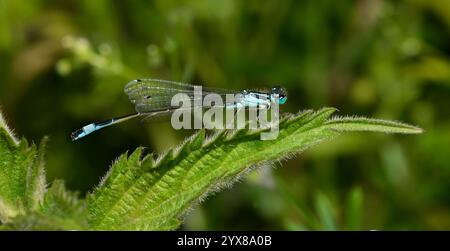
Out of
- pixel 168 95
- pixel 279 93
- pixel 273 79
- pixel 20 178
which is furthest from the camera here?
pixel 273 79

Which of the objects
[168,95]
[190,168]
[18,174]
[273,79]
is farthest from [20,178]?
[273,79]

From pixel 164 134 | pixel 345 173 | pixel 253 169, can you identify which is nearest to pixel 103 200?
pixel 253 169

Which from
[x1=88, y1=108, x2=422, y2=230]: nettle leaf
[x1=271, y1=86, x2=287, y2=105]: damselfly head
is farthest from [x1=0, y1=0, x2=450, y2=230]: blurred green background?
[x1=88, y1=108, x2=422, y2=230]: nettle leaf

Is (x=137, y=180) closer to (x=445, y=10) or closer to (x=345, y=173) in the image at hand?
(x=345, y=173)

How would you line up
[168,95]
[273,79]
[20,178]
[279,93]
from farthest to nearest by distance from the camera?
[273,79] → [168,95] → [279,93] → [20,178]

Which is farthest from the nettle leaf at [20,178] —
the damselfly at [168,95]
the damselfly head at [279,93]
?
the damselfly head at [279,93]

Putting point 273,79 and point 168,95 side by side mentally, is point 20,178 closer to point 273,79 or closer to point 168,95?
point 168,95

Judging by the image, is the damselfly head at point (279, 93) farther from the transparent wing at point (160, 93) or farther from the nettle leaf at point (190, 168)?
the nettle leaf at point (190, 168)
